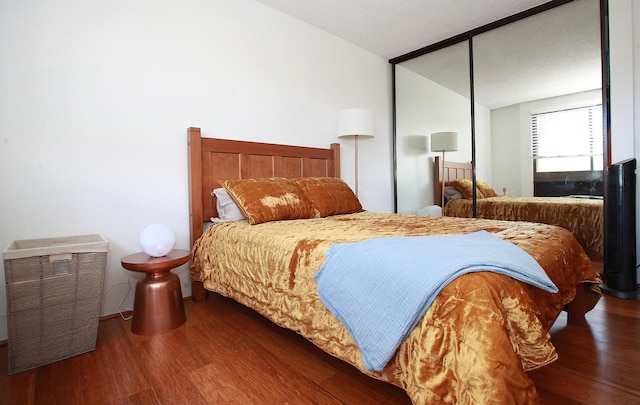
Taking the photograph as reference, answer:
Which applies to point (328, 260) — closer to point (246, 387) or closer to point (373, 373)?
point (373, 373)

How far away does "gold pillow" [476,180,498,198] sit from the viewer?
3286 millimetres

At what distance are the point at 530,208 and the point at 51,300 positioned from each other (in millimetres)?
3601

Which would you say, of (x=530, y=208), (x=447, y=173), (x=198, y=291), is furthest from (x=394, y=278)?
(x=447, y=173)

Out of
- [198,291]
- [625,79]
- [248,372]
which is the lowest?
[248,372]

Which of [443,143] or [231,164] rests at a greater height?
[443,143]

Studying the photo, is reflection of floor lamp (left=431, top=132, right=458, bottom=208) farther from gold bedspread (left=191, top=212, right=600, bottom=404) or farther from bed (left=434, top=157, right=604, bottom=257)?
gold bedspread (left=191, top=212, right=600, bottom=404)

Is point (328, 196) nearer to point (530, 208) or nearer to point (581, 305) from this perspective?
point (581, 305)

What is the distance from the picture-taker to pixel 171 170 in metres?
2.34

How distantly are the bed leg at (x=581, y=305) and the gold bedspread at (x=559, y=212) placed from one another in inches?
43.0

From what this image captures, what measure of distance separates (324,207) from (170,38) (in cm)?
168

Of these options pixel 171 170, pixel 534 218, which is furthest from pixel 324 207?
pixel 534 218

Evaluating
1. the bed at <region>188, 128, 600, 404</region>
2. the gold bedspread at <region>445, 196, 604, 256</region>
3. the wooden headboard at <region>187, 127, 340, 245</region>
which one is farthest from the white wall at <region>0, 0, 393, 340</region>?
the gold bedspread at <region>445, 196, 604, 256</region>

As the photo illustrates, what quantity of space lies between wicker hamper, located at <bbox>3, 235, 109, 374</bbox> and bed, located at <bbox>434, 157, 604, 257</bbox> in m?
3.24

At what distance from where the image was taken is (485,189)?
3.32m
